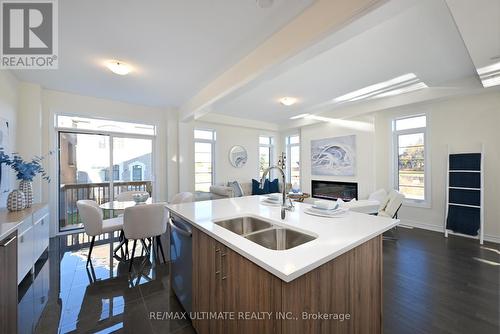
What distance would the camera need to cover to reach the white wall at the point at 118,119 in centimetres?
376

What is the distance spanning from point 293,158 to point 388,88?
3.73 m

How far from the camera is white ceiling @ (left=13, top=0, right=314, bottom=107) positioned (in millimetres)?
1865

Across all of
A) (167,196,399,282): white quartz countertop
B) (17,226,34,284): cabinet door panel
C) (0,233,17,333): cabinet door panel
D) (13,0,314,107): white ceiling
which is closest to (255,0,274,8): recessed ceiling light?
(13,0,314,107): white ceiling

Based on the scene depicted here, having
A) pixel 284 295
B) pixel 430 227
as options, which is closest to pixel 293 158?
pixel 430 227

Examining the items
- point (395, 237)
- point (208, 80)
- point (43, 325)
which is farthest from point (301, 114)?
point (43, 325)

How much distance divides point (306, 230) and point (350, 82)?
3098 mm

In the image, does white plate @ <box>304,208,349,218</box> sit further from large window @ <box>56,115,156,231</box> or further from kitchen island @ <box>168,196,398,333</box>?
large window @ <box>56,115,156,231</box>

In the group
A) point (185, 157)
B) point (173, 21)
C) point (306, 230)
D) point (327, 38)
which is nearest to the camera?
point (306, 230)

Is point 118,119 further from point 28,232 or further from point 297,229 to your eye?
point 297,229

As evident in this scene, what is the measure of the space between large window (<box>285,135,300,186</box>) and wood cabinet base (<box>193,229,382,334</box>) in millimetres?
5689

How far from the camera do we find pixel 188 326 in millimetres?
1699

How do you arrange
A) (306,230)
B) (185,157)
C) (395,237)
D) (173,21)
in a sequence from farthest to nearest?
(185,157), (395,237), (173,21), (306,230)

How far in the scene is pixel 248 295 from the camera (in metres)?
1.02

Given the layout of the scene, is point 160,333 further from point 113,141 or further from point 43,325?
point 113,141
